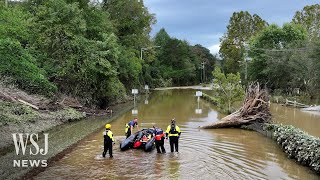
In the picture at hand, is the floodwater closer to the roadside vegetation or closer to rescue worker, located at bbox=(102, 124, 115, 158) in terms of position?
rescue worker, located at bbox=(102, 124, 115, 158)

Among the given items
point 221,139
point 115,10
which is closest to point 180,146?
point 221,139

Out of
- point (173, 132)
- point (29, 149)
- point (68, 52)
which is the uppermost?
point (68, 52)

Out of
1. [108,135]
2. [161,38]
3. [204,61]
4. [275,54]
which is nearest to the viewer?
[108,135]

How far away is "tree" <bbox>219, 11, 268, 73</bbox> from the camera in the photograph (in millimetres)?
82831

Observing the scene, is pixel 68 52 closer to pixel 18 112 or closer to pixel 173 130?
pixel 18 112

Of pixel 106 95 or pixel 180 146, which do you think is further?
pixel 106 95

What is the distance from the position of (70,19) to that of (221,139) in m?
18.6

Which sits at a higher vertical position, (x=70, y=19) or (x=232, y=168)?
(x=70, y=19)

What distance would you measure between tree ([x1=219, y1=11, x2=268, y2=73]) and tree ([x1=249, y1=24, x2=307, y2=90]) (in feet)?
68.7

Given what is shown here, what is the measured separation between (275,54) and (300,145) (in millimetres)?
40089

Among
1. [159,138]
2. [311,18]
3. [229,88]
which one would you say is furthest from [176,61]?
[159,138]

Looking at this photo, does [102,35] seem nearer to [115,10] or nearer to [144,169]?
[115,10]

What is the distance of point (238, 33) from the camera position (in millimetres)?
84375

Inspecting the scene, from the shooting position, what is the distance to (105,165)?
15.3 m
